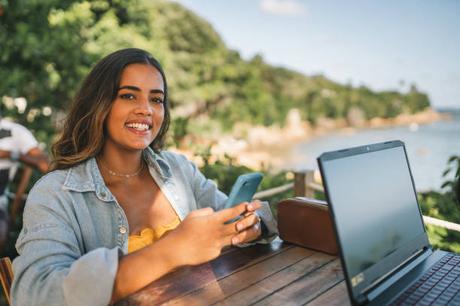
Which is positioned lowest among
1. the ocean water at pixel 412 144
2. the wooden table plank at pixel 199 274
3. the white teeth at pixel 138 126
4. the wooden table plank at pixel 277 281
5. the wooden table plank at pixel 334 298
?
the ocean water at pixel 412 144

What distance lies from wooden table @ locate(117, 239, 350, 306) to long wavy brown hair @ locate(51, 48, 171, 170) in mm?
603

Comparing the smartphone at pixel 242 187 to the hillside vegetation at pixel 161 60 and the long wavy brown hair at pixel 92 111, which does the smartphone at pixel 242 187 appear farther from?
the hillside vegetation at pixel 161 60

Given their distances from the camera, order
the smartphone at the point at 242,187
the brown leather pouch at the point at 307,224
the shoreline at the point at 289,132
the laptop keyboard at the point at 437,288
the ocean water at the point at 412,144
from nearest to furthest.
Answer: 1. the laptop keyboard at the point at 437,288
2. the smartphone at the point at 242,187
3. the brown leather pouch at the point at 307,224
4. the ocean water at the point at 412,144
5. the shoreline at the point at 289,132

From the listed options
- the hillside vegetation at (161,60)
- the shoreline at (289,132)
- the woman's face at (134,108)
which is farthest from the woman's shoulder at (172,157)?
the shoreline at (289,132)

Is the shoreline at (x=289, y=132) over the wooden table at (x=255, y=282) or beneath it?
beneath

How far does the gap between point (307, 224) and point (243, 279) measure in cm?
38

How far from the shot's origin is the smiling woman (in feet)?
3.11

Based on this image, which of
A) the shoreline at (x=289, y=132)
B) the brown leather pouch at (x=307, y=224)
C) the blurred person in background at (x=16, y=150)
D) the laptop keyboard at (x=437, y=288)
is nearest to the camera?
the laptop keyboard at (x=437, y=288)

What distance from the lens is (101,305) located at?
36.5 inches

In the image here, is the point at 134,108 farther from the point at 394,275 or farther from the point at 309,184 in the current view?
the point at 309,184

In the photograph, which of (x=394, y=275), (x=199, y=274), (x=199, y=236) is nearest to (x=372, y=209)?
(x=394, y=275)

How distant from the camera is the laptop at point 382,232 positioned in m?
0.90

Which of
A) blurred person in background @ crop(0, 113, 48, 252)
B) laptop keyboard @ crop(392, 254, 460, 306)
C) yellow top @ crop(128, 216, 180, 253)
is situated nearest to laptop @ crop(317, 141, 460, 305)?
laptop keyboard @ crop(392, 254, 460, 306)

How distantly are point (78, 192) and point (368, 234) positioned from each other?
95 centimetres
